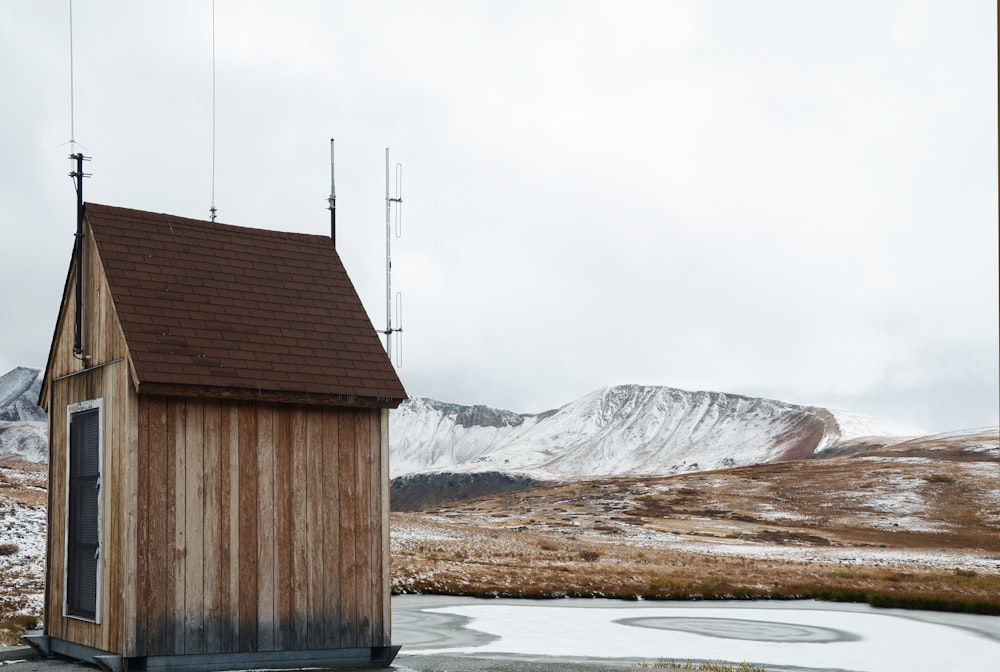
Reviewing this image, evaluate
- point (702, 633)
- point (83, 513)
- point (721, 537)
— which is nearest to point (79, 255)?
point (83, 513)

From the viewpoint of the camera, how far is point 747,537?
78.8 meters

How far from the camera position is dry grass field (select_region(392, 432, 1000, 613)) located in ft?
109

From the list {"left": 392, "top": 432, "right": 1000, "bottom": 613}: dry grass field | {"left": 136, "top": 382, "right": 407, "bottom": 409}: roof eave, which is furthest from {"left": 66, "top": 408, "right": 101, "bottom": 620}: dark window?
{"left": 392, "top": 432, "right": 1000, "bottom": 613}: dry grass field

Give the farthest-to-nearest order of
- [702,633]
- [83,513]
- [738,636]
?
[702,633]
[738,636]
[83,513]

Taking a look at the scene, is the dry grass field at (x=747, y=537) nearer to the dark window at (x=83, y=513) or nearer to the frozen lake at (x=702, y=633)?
the frozen lake at (x=702, y=633)

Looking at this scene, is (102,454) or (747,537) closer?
(102,454)

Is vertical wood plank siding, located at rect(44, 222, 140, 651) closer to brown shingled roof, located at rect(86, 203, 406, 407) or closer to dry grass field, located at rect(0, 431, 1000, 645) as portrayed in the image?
brown shingled roof, located at rect(86, 203, 406, 407)

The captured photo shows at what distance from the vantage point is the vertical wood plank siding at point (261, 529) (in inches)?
527

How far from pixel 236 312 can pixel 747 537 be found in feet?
225

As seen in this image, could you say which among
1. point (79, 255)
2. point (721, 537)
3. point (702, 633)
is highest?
point (79, 255)

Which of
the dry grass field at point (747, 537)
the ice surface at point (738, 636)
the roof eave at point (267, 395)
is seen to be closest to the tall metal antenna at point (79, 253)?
the roof eave at point (267, 395)

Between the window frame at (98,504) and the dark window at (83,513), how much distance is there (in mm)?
14

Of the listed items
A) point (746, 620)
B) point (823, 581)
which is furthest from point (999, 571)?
point (746, 620)

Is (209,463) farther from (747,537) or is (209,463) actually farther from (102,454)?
(747,537)
